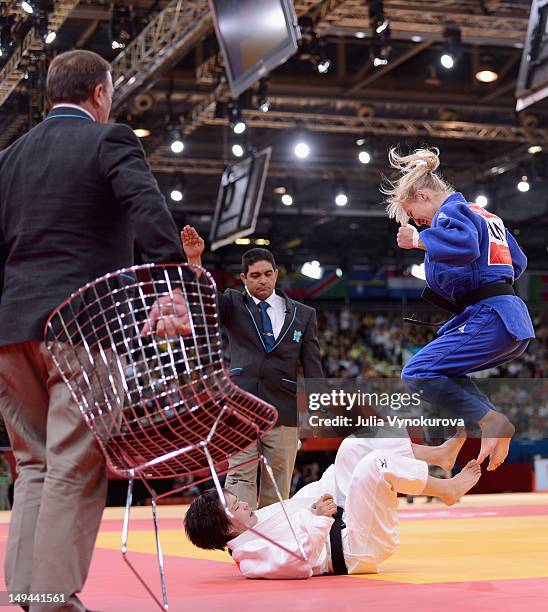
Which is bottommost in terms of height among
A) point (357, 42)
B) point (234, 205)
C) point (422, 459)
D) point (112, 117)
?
point (422, 459)

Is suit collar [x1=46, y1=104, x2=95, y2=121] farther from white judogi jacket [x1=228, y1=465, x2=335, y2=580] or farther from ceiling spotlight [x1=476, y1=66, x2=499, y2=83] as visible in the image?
ceiling spotlight [x1=476, y1=66, x2=499, y2=83]

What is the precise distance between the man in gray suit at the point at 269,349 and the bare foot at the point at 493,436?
4.44ft

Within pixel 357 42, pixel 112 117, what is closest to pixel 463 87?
pixel 357 42

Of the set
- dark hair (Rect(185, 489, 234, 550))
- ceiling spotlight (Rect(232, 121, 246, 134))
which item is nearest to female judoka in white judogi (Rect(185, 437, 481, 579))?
dark hair (Rect(185, 489, 234, 550))

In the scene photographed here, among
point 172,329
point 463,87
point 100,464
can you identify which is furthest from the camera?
point 463,87

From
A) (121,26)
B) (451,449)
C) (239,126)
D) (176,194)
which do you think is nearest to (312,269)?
(176,194)

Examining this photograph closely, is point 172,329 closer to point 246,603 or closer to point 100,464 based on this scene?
point 100,464

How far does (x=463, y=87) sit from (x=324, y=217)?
6325 millimetres

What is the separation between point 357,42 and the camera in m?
13.4

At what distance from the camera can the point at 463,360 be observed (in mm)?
4117

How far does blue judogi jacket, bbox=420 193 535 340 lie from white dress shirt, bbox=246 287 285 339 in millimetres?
1454

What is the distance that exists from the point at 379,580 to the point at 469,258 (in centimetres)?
127

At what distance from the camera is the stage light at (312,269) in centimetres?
2270

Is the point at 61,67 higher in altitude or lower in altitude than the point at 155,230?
higher
